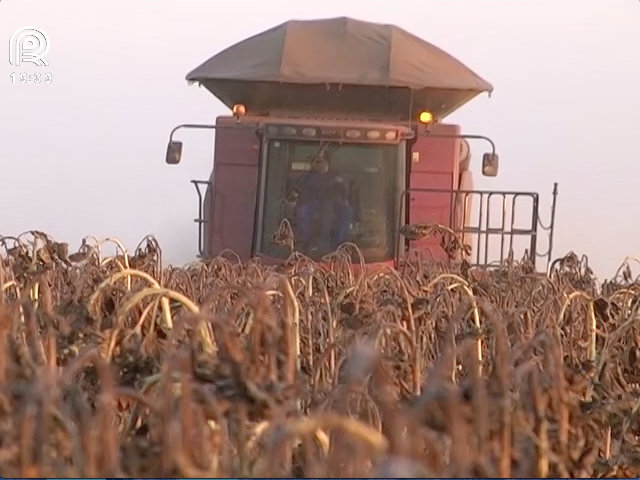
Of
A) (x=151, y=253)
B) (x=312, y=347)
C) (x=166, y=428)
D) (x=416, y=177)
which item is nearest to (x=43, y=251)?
(x=151, y=253)

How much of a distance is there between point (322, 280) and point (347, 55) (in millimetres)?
3368

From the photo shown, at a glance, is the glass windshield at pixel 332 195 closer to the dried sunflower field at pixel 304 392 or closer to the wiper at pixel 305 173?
the wiper at pixel 305 173

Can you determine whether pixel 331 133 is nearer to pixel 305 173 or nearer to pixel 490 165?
pixel 305 173

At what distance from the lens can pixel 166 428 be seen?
124 centimetres

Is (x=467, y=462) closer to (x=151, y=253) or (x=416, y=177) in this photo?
(x=151, y=253)

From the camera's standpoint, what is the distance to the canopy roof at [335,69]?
20.4ft

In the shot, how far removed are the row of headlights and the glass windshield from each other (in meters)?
0.05

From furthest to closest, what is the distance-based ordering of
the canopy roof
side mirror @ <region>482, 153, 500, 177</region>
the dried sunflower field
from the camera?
1. the canopy roof
2. side mirror @ <region>482, 153, 500, 177</region>
3. the dried sunflower field

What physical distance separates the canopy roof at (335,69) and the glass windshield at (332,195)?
0.83 m

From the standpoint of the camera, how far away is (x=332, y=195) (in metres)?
5.34

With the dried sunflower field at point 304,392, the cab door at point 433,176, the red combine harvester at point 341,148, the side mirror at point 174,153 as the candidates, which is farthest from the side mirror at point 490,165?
the dried sunflower field at point 304,392

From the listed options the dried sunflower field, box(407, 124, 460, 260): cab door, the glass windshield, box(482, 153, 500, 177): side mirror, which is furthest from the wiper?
the dried sunflower field

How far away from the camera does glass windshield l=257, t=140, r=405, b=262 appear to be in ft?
17.4

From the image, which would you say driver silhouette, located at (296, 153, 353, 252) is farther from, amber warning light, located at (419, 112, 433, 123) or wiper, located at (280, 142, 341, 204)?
amber warning light, located at (419, 112, 433, 123)
